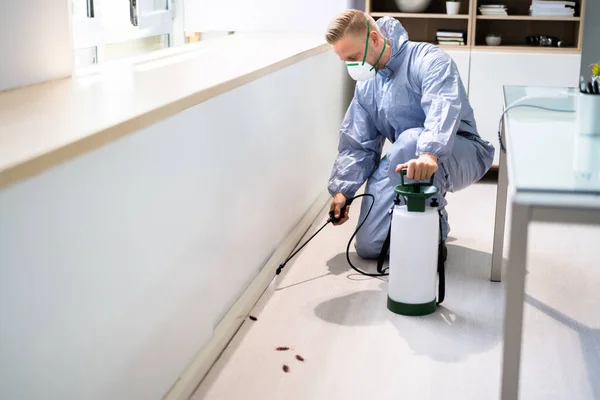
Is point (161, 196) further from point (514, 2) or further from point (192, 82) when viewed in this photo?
point (514, 2)

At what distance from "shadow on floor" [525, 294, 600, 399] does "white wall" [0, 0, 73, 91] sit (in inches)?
66.7

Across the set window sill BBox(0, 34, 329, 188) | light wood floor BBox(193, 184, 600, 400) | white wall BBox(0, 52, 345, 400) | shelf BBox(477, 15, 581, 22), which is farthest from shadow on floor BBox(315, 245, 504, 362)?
shelf BBox(477, 15, 581, 22)

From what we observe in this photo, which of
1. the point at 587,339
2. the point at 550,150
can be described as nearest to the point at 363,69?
the point at 587,339

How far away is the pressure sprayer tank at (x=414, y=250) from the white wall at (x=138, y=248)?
51cm

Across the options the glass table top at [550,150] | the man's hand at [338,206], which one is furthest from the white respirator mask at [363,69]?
the glass table top at [550,150]

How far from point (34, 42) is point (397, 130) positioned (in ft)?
4.94

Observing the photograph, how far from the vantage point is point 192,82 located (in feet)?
7.72

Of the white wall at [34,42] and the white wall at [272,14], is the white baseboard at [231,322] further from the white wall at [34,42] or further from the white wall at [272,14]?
the white wall at [272,14]

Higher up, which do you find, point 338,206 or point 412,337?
point 338,206

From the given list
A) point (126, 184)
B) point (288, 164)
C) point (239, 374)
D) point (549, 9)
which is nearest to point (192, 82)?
point (126, 184)

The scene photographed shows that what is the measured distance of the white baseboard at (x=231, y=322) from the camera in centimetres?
213

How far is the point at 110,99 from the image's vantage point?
199 centimetres

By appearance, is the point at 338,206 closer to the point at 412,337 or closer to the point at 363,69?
the point at 363,69

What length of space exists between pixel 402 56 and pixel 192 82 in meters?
1.01
